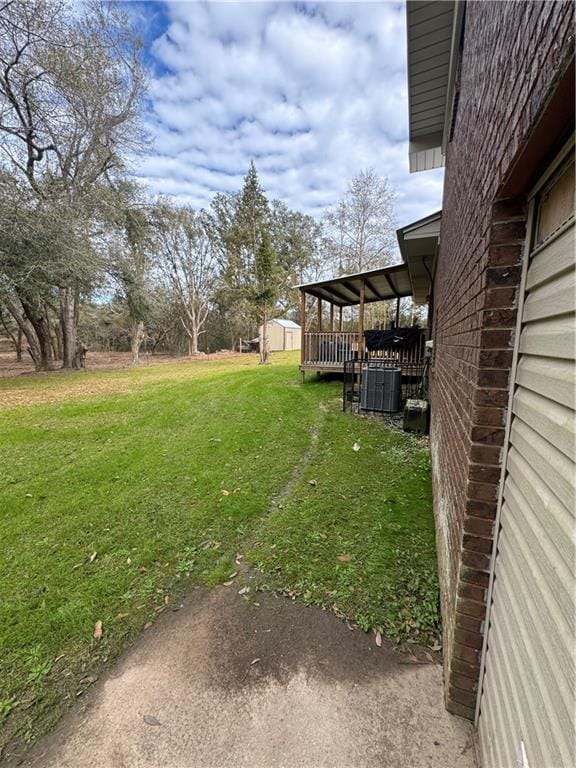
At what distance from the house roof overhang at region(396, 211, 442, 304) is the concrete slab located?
5210 mm

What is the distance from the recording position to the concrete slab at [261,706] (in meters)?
1.45

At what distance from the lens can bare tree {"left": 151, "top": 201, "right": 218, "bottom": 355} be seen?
2206cm

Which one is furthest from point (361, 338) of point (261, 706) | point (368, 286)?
point (261, 706)

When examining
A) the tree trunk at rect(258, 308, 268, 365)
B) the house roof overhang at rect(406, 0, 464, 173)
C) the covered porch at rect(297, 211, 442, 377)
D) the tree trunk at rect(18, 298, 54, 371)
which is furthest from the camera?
the tree trunk at rect(258, 308, 268, 365)

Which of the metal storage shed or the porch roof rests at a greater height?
the porch roof

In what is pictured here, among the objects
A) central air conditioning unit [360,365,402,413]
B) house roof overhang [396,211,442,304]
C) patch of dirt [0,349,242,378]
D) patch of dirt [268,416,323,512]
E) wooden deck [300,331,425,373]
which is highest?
house roof overhang [396,211,442,304]

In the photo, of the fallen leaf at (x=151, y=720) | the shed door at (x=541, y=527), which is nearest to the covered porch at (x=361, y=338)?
the shed door at (x=541, y=527)

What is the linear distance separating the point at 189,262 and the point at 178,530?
24085 millimetres

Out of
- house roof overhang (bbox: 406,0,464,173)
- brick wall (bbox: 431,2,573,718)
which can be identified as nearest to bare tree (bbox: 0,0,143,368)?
house roof overhang (bbox: 406,0,464,173)

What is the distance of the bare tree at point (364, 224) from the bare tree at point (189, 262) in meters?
9.39

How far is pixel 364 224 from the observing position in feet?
59.8

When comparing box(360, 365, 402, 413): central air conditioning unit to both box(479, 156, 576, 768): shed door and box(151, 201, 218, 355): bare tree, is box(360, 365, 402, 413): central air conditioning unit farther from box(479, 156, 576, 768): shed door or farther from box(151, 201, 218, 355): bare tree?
box(151, 201, 218, 355): bare tree

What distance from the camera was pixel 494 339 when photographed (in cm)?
129

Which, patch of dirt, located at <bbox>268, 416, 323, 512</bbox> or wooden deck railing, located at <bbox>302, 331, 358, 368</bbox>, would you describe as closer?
patch of dirt, located at <bbox>268, 416, 323, 512</bbox>
